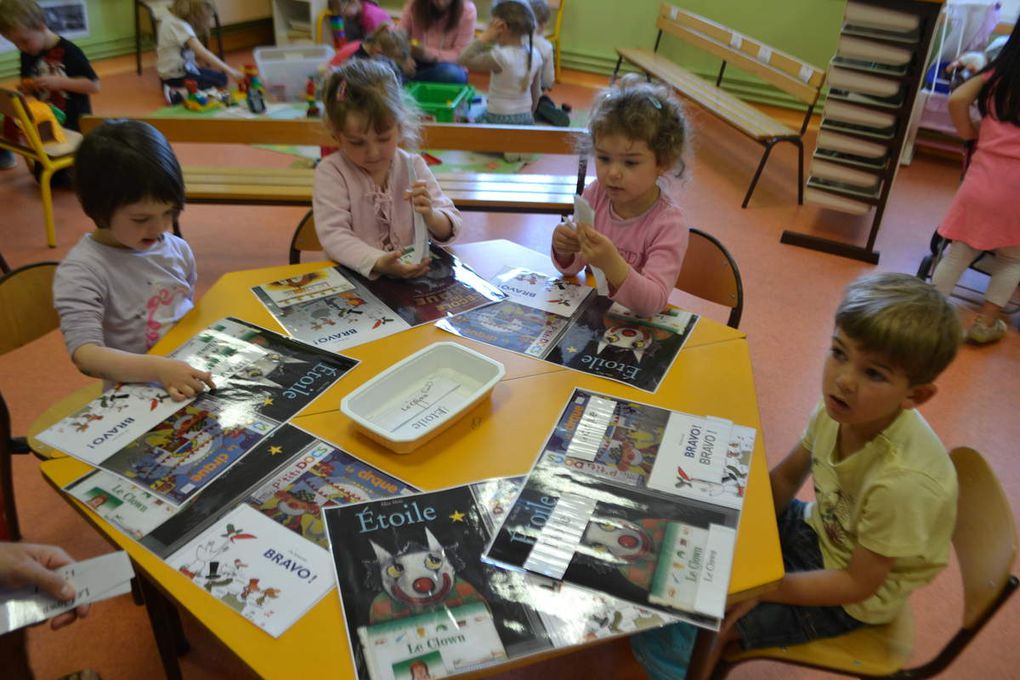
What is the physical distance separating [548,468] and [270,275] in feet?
3.03

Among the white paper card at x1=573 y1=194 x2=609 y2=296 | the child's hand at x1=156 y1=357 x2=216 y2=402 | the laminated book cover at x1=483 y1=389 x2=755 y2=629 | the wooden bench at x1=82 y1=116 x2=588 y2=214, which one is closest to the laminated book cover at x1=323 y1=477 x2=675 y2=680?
the laminated book cover at x1=483 y1=389 x2=755 y2=629

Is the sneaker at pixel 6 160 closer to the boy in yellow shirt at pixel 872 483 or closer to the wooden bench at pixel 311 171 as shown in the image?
the wooden bench at pixel 311 171

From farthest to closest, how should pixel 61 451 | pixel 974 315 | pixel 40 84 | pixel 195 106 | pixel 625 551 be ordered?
pixel 195 106
pixel 40 84
pixel 974 315
pixel 61 451
pixel 625 551

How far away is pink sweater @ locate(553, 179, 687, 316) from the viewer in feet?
5.06

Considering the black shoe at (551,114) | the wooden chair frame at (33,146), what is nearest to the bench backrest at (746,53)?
the black shoe at (551,114)

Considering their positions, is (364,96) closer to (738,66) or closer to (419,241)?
(419,241)

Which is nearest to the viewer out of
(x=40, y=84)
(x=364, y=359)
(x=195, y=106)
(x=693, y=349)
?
(x=364, y=359)

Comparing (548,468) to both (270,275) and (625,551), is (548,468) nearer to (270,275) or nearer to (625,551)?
(625,551)

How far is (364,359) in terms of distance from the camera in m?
1.38

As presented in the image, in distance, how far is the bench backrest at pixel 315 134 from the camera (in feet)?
8.86

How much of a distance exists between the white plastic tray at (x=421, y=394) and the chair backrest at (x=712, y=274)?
773 mm

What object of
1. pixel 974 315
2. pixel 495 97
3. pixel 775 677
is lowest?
pixel 775 677

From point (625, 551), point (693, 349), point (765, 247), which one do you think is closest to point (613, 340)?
point (693, 349)

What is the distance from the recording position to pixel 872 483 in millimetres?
1095
